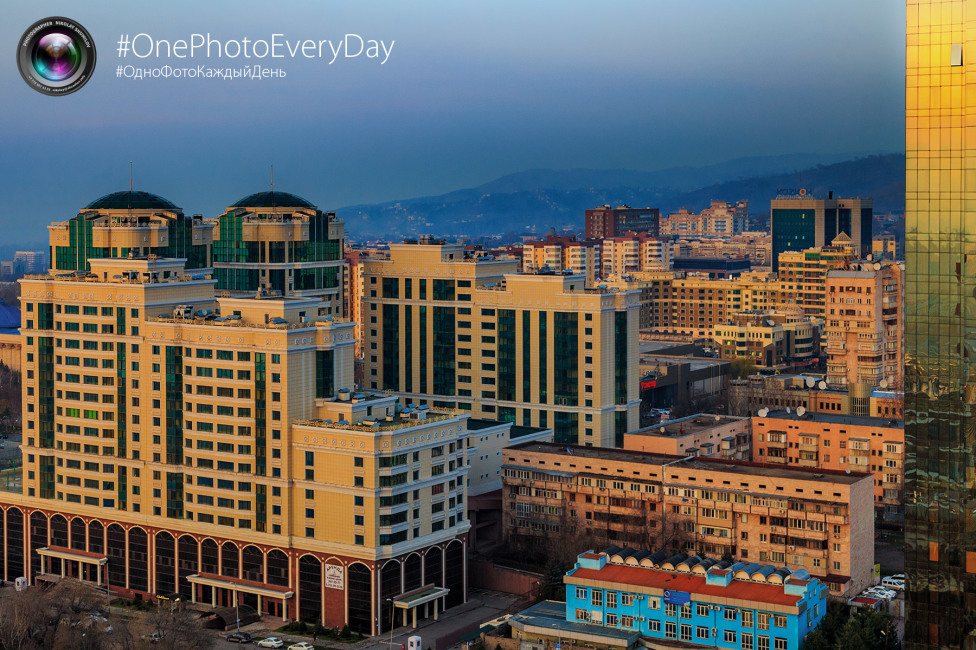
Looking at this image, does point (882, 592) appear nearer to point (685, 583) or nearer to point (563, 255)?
point (685, 583)

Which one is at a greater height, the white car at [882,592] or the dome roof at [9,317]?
the dome roof at [9,317]

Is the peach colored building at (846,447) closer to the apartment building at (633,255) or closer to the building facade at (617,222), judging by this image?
the apartment building at (633,255)

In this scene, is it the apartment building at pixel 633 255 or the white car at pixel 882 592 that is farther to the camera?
the apartment building at pixel 633 255

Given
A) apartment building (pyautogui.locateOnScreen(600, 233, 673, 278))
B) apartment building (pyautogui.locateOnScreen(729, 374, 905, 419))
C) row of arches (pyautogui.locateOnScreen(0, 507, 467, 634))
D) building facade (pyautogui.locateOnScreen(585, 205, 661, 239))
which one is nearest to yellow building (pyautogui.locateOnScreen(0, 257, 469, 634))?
row of arches (pyautogui.locateOnScreen(0, 507, 467, 634))

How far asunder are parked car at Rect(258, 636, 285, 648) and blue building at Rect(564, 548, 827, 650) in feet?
25.8

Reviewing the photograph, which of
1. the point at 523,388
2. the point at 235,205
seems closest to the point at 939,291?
the point at 523,388

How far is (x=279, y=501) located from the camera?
44.1m

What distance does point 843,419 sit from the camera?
187ft

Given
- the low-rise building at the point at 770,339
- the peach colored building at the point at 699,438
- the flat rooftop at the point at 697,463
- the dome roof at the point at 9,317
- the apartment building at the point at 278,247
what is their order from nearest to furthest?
the flat rooftop at the point at 697,463 → the peach colored building at the point at 699,438 → the apartment building at the point at 278,247 → the low-rise building at the point at 770,339 → the dome roof at the point at 9,317

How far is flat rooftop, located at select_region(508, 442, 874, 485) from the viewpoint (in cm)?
4475

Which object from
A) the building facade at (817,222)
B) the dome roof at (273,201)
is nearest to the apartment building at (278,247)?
the dome roof at (273,201)

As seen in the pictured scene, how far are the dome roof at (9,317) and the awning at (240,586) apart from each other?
53.3m

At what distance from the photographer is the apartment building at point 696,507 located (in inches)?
1711

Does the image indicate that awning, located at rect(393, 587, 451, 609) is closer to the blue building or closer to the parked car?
the parked car
